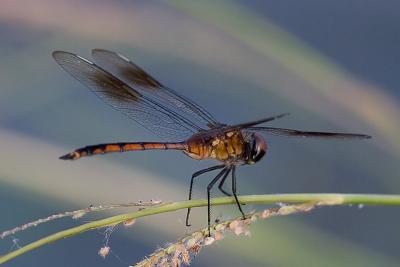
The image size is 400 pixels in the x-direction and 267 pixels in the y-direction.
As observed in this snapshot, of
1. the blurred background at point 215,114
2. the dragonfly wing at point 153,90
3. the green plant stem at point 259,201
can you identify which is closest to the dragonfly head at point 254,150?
the dragonfly wing at point 153,90

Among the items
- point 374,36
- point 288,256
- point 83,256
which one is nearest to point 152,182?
point 83,256

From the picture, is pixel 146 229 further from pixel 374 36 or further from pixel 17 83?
pixel 374 36

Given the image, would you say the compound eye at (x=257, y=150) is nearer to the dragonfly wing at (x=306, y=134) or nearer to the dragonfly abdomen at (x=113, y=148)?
the dragonfly wing at (x=306, y=134)

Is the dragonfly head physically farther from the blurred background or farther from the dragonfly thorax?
the blurred background

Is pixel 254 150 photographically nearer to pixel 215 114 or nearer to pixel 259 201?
pixel 259 201

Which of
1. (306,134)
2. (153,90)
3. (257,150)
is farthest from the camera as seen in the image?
(153,90)

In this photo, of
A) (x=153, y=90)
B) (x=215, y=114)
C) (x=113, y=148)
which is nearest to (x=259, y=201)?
(x=113, y=148)
